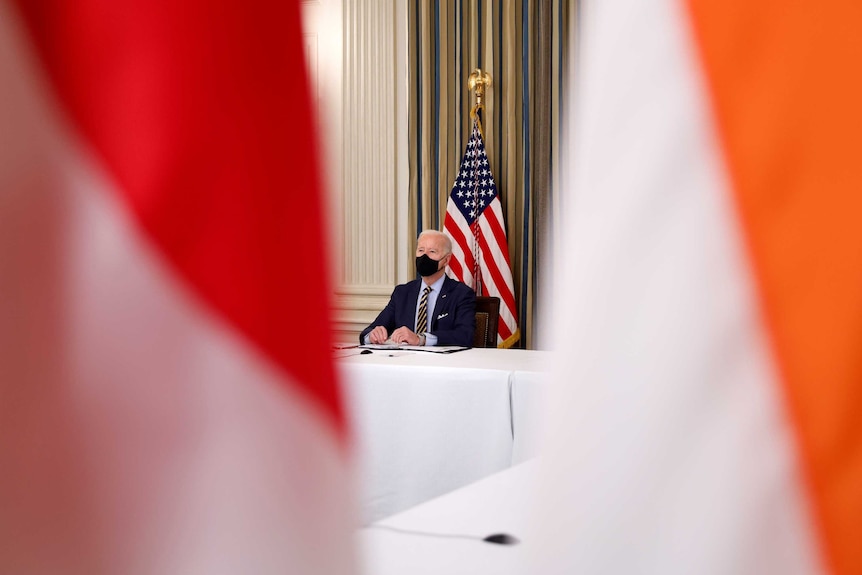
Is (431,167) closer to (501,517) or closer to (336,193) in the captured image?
(501,517)

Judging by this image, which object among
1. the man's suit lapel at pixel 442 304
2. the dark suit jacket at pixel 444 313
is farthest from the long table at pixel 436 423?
the man's suit lapel at pixel 442 304

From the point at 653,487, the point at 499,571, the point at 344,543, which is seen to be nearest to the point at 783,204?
the point at 653,487

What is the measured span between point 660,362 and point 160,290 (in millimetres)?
215

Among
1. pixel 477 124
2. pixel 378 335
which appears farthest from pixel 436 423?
pixel 477 124

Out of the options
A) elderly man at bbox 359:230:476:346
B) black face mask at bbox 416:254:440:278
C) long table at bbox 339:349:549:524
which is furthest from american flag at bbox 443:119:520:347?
long table at bbox 339:349:549:524

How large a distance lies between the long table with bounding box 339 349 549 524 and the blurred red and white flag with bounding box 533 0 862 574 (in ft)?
7.36

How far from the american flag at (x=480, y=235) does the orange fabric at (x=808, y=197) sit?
4702 mm

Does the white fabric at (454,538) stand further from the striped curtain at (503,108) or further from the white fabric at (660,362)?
the striped curtain at (503,108)

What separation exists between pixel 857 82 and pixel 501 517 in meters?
0.77

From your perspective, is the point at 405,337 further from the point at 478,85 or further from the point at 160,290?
the point at 160,290

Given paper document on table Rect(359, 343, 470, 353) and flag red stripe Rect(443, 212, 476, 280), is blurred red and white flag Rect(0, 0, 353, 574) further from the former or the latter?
flag red stripe Rect(443, 212, 476, 280)

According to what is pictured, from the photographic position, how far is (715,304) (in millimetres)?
353

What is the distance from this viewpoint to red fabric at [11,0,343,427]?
0.93 ft

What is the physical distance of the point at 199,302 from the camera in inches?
11.8
